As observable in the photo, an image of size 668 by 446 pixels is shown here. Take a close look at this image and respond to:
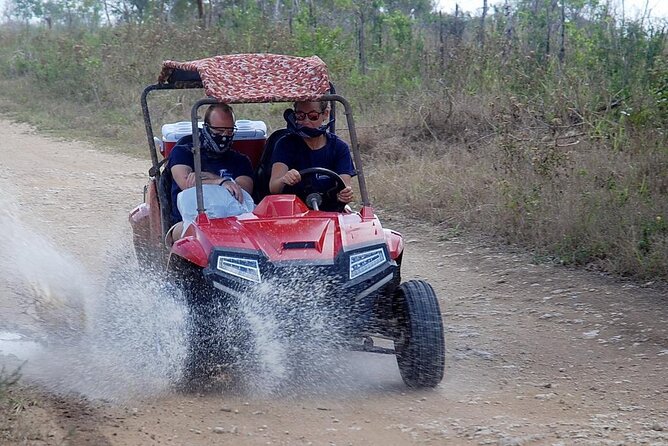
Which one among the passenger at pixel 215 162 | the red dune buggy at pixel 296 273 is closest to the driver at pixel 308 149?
the passenger at pixel 215 162

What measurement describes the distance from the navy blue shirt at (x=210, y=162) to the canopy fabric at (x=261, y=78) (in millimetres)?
467

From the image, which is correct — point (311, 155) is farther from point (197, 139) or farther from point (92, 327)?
point (92, 327)

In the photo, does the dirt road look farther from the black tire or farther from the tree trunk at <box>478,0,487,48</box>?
the tree trunk at <box>478,0,487,48</box>

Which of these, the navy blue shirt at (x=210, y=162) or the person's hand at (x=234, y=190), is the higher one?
the navy blue shirt at (x=210, y=162)

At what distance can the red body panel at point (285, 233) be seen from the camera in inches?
180

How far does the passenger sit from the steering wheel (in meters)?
0.35

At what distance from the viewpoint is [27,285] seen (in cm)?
650

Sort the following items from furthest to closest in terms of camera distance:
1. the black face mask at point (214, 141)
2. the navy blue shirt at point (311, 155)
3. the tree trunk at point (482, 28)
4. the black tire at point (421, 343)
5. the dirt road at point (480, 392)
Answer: the tree trunk at point (482, 28) < the navy blue shirt at point (311, 155) < the black face mask at point (214, 141) < the black tire at point (421, 343) < the dirt road at point (480, 392)

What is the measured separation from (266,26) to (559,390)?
1321 cm

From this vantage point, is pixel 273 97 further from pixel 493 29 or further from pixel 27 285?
pixel 493 29

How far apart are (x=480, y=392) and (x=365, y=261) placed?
2.83 feet

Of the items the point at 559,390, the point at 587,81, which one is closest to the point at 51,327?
the point at 559,390

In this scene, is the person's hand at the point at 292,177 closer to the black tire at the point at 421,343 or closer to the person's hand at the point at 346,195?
the person's hand at the point at 346,195

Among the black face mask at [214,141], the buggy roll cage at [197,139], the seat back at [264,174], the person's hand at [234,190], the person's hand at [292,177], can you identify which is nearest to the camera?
the buggy roll cage at [197,139]
